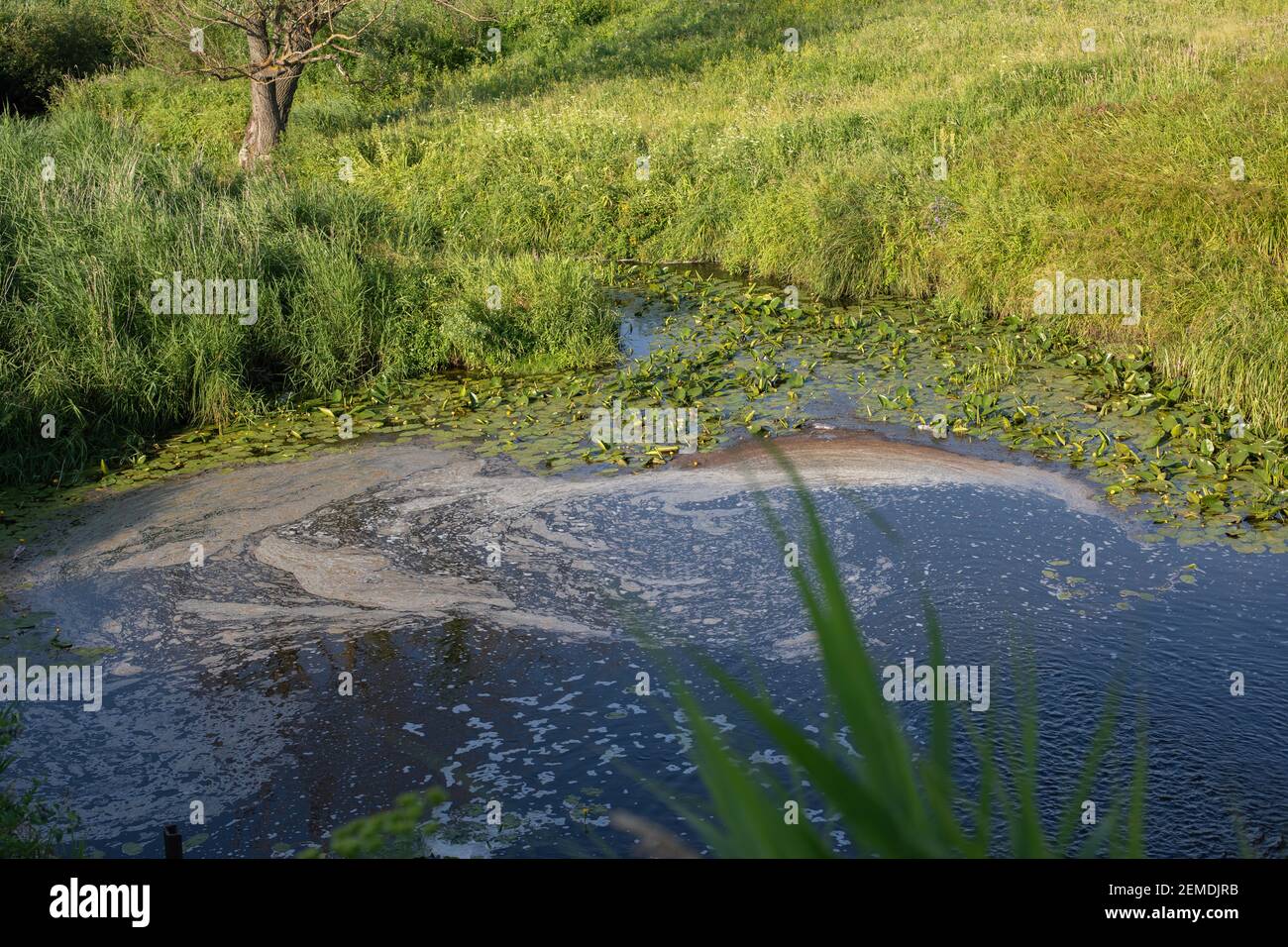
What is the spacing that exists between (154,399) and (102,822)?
5.31 m

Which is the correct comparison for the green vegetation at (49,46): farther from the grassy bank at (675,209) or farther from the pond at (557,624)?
the pond at (557,624)

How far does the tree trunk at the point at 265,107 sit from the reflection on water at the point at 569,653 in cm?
1121

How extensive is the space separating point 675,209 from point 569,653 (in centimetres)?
1007

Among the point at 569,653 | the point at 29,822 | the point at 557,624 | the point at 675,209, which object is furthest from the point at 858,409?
the point at 29,822

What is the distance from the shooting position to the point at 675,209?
1536 centimetres

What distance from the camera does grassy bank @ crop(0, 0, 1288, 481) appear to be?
9719mm

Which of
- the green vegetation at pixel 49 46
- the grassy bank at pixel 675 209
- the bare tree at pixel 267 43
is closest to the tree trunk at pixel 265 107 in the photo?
the bare tree at pixel 267 43

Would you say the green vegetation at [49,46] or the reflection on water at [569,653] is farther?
the green vegetation at [49,46]

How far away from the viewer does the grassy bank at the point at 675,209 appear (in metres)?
9.72

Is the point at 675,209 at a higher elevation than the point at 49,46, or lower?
lower

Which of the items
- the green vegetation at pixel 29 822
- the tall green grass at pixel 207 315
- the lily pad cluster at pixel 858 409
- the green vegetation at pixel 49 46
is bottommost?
the green vegetation at pixel 29 822

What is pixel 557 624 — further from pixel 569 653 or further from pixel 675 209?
pixel 675 209

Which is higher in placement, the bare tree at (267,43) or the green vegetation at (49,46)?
the green vegetation at (49,46)

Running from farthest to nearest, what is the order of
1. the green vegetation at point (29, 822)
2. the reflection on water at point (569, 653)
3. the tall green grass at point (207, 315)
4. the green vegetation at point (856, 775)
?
the tall green grass at point (207, 315)
the reflection on water at point (569, 653)
the green vegetation at point (29, 822)
the green vegetation at point (856, 775)
